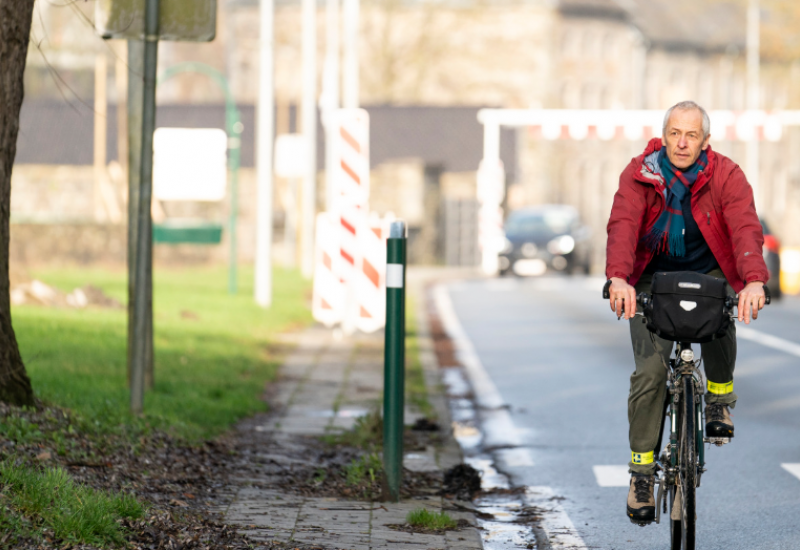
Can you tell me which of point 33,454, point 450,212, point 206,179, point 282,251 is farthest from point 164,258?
point 33,454

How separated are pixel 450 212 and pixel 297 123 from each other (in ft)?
20.9

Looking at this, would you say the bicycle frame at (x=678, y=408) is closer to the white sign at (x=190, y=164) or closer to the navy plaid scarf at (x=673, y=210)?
the navy plaid scarf at (x=673, y=210)

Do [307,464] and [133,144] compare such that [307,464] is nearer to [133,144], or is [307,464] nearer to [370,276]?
[133,144]

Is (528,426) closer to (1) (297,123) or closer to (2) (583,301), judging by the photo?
(2) (583,301)

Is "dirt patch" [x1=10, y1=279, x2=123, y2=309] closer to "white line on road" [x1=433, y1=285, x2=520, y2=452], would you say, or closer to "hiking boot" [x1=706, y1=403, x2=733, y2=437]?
"white line on road" [x1=433, y1=285, x2=520, y2=452]

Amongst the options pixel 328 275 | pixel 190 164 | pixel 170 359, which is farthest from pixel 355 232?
pixel 190 164

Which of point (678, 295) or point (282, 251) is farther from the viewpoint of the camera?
point (282, 251)

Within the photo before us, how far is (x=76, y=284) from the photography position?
68.0ft

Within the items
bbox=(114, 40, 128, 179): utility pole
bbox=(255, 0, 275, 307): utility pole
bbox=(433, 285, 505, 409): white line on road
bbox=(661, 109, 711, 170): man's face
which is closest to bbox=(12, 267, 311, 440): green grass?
bbox=(255, 0, 275, 307): utility pole

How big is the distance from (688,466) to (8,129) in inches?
142

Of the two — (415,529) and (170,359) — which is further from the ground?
(415,529)

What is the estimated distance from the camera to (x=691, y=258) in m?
5.57

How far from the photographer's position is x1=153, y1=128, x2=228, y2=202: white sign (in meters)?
23.7

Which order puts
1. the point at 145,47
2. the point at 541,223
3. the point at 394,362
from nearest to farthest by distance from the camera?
the point at 394,362
the point at 145,47
the point at 541,223
